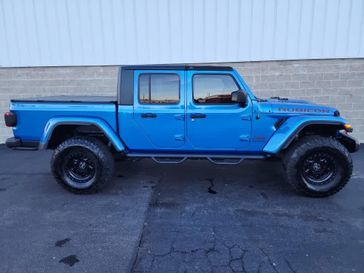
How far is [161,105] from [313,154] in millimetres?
2242

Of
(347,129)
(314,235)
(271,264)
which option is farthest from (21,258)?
(347,129)

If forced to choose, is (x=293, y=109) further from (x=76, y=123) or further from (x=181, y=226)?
(x=76, y=123)

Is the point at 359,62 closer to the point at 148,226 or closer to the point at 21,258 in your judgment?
the point at 148,226

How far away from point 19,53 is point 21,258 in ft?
20.0

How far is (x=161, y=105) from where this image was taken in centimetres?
376

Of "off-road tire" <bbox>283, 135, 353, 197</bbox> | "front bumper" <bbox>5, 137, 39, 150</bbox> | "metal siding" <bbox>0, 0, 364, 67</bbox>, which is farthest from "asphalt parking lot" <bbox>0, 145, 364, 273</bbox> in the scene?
"metal siding" <bbox>0, 0, 364, 67</bbox>

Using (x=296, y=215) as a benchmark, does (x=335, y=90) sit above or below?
above

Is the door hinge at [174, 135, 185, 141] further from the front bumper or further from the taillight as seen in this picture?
the taillight

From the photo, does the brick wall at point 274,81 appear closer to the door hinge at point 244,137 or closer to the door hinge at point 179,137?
the door hinge at point 244,137

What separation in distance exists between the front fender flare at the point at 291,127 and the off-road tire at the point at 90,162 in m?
2.37

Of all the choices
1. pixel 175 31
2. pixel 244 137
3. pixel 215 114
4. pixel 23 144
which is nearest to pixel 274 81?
pixel 175 31

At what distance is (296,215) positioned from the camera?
10.7 feet

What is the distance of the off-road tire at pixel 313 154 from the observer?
3578 mm

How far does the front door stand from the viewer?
3.68 metres
